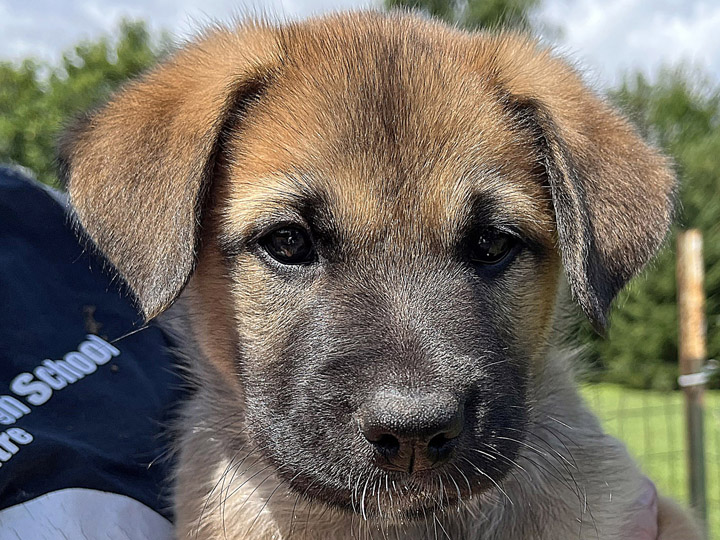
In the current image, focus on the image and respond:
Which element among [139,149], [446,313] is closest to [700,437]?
[446,313]

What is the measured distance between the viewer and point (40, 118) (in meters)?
23.1

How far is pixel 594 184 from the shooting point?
7.47ft

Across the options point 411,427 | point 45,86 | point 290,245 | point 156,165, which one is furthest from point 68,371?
point 45,86

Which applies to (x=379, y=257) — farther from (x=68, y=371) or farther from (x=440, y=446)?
(x=68, y=371)

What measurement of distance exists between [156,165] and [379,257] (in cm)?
71

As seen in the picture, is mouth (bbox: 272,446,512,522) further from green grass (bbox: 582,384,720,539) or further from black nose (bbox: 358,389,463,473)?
green grass (bbox: 582,384,720,539)

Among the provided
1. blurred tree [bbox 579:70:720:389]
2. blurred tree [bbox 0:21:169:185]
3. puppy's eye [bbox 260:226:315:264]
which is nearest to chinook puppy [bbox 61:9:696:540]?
puppy's eye [bbox 260:226:315:264]

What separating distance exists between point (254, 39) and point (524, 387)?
4.66 ft

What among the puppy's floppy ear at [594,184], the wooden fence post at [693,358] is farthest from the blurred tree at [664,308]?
the puppy's floppy ear at [594,184]

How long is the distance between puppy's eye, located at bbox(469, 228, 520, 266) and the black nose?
21.6 inches

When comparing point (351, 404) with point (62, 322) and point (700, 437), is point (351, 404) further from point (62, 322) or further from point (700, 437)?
point (700, 437)

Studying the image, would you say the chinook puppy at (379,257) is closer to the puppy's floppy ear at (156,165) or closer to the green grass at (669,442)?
the puppy's floppy ear at (156,165)

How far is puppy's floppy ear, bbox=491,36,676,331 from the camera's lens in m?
2.23

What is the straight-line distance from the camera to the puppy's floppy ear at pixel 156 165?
2152mm
